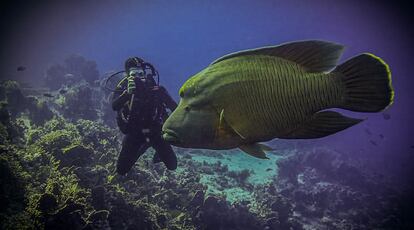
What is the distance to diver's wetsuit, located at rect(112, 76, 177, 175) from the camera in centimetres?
625

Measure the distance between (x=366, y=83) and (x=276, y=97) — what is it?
56cm

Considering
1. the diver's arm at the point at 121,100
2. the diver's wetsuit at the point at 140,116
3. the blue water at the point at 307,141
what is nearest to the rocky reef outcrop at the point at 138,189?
the blue water at the point at 307,141

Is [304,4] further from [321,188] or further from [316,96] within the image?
[316,96]

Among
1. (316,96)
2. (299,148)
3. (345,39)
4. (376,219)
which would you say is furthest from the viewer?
(345,39)

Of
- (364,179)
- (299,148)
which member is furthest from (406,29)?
(364,179)

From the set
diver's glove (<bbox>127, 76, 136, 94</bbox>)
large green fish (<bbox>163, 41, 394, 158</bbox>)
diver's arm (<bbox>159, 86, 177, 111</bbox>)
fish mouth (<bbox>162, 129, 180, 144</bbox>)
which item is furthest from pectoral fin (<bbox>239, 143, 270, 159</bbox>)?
diver's arm (<bbox>159, 86, 177, 111</bbox>)

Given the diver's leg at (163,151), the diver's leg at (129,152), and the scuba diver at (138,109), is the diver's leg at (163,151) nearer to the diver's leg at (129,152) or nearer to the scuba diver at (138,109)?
the scuba diver at (138,109)

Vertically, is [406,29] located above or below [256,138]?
above

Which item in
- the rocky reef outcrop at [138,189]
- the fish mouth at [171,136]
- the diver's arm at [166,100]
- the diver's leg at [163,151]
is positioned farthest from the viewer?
the diver's leg at [163,151]

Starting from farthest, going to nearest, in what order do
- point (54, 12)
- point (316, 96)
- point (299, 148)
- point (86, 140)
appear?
point (54, 12) → point (299, 148) → point (86, 140) → point (316, 96)

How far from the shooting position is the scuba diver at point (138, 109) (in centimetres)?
622

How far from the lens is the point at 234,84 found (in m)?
1.66

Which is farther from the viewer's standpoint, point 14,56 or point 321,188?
point 14,56

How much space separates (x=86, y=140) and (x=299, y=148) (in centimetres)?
1839
